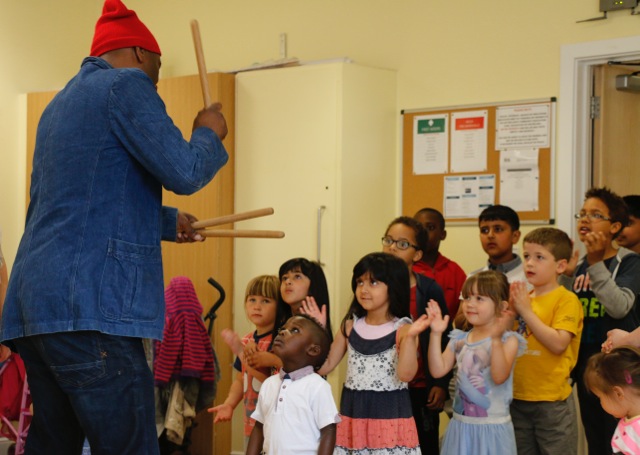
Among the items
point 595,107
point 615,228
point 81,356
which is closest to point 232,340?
point 81,356

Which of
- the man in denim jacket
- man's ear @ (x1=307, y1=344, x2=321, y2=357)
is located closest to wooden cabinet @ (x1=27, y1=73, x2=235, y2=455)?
man's ear @ (x1=307, y1=344, x2=321, y2=357)

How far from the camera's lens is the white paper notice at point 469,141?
503cm

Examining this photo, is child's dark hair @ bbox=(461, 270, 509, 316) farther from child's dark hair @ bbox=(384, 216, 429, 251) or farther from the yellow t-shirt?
child's dark hair @ bbox=(384, 216, 429, 251)

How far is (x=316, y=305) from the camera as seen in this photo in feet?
12.1

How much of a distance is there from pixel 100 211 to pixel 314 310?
5.19 ft

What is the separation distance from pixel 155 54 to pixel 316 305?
4.96ft

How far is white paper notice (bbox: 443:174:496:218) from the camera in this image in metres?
5.00

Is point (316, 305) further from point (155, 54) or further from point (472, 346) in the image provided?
point (155, 54)

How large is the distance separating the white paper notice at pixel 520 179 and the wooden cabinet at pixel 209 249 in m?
1.59

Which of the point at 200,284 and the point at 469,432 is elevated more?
the point at 200,284

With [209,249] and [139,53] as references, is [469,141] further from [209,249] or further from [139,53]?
[139,53]

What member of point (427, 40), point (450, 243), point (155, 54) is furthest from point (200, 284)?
point (155, 54)

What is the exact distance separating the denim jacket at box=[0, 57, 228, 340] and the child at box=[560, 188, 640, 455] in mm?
2008

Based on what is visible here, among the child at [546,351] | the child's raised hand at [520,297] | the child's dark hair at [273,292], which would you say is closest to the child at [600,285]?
the child at [546,351]
